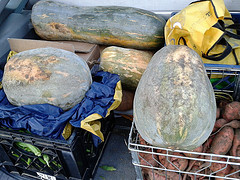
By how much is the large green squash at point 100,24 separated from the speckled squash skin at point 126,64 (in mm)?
183

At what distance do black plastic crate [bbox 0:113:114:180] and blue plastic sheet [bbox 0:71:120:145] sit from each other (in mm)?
50

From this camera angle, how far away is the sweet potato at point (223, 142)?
1.05m

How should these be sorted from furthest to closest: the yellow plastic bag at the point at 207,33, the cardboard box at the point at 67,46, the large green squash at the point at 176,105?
the cardboard box at the point at 67,46 < the yellow plastic bag at the point at 207,33 < the large green squash at the point at 176,105

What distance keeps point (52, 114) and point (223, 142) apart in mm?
937

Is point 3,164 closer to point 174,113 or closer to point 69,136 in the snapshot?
point 69,136

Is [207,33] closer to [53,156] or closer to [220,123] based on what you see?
[220,123]

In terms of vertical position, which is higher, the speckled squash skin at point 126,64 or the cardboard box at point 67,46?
the cardboard box at point 67,46

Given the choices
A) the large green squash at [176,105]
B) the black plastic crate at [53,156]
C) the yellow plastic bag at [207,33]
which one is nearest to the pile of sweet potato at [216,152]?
the large green squash at [176,105]

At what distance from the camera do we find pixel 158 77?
97cm

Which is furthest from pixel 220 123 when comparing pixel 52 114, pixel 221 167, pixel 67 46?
pixel 67 46

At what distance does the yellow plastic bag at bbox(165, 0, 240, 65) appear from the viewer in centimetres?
129

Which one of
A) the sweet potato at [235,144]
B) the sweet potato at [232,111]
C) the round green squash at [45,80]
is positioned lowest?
the sweet potato at [235,144]

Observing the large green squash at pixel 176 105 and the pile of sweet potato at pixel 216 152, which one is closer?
the large green squash at pixel 176 105

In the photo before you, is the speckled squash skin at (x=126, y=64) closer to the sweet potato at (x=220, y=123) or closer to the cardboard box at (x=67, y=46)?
the cardboard box at (x=67, y=46)
